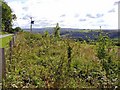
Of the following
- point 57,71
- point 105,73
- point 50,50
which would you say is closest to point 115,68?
point 105,73

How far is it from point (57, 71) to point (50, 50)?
7.00 meters

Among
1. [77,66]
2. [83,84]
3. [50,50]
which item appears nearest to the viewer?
[83,84]

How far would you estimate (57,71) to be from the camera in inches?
304

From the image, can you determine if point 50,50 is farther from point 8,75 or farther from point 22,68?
point 8,75

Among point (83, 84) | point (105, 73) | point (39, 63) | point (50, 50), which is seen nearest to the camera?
point (83, 84)

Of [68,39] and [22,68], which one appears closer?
[22,68]

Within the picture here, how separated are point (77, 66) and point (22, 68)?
1.87 meters

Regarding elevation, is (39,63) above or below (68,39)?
below

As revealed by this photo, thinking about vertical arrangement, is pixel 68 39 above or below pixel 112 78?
above

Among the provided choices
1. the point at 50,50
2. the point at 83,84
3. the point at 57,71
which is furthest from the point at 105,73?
the point at 50,50

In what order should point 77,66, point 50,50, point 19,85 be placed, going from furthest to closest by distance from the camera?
point 50,50 < point 77,66 < point 19,85

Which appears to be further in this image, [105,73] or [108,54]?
[108,54]

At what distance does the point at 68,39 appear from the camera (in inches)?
394

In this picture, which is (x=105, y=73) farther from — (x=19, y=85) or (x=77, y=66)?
(x=19, y=85)
